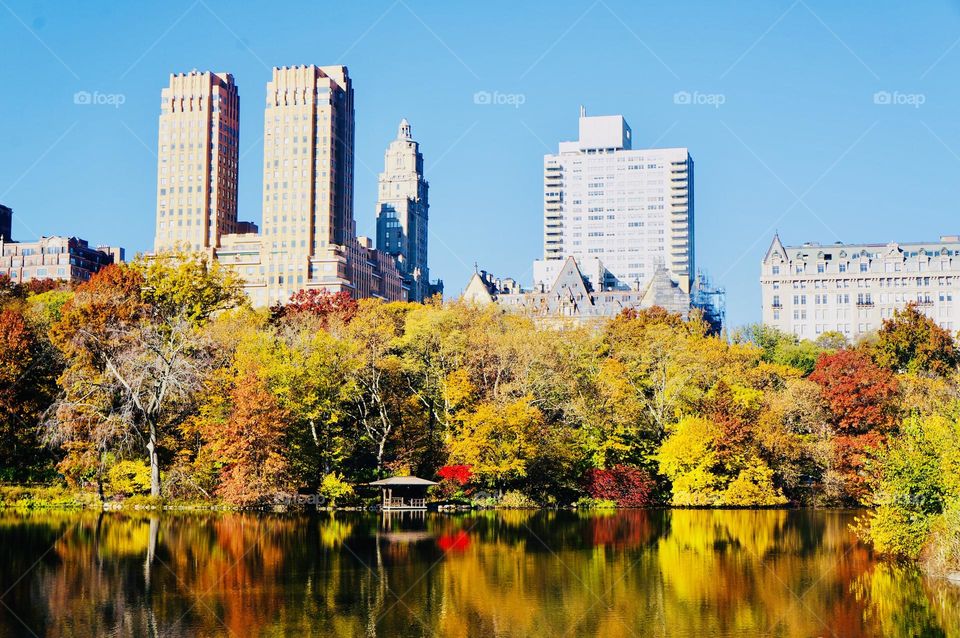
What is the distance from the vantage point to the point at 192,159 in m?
186

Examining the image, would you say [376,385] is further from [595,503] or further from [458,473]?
[595,503]

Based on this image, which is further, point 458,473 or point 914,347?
point 914,347

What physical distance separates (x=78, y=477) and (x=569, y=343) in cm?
3463

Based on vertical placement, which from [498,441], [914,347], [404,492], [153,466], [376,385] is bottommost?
[404,492]

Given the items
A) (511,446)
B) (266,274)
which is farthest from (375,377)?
(266,274)

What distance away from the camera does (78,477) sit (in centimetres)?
6319

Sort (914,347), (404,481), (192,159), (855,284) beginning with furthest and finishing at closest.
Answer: (192,159), (855,284), (914,347), (404,481)

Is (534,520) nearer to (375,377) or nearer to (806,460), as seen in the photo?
(375,377)

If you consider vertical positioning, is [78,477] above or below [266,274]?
below

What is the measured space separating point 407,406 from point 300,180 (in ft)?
379

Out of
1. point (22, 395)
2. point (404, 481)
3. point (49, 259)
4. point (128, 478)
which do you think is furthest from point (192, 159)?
point (404, 481)

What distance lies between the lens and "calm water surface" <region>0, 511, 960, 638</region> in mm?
29078

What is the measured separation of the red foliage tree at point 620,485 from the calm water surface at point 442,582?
1678 centimetres

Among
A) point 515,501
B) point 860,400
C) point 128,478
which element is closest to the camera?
point 128,478
